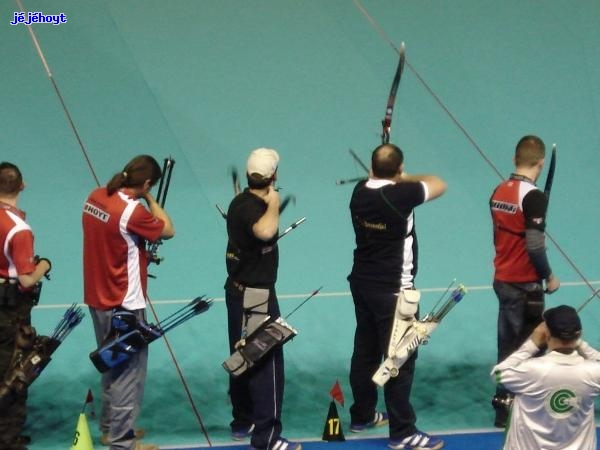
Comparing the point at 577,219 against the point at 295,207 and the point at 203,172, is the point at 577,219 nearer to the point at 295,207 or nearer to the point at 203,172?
the point at 295,207

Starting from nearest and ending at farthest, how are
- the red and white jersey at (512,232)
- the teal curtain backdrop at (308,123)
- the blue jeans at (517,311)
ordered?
the red and white jersey at (512,232) → the blue jeans at (517,311) → the teal curtain backdrop at (308,123)

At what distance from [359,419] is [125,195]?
1698 mm

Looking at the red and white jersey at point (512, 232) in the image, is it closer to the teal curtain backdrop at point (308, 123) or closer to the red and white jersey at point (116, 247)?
the teal curtain backdrop at point (308, 123)

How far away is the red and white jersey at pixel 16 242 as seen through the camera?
15.8 ft

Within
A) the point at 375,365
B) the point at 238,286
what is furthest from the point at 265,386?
the point at 375,365

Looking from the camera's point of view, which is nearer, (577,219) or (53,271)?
(53,271)

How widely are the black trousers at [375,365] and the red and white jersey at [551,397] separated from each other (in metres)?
0.90

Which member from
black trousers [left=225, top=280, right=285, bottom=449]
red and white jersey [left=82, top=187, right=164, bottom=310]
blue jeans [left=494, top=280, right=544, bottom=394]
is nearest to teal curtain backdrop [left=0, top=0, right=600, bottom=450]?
blue jeans [left=494, top=280, right=544, bottom=394]

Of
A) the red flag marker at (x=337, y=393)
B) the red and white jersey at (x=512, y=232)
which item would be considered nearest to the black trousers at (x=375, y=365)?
the red flag marker at (x=337, y=393)

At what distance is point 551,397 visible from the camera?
412cm

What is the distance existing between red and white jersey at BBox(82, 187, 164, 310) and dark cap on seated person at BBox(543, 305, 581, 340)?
1857 mm

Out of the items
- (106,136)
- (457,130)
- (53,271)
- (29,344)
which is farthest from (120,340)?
(457,130)

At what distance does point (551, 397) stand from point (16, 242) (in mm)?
2448

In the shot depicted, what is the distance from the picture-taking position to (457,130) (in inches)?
372
